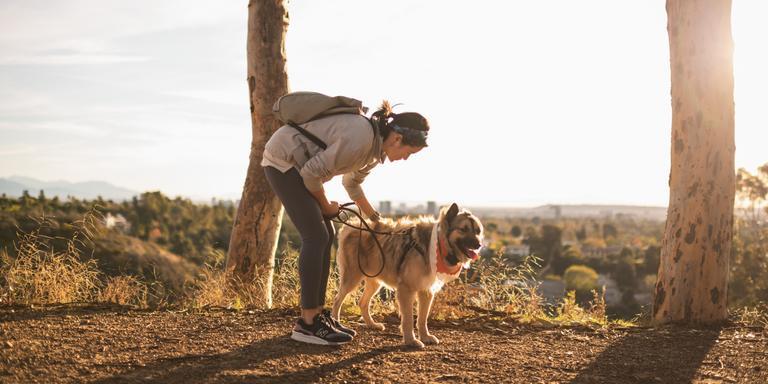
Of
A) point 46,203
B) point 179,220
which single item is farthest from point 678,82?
point 179,220

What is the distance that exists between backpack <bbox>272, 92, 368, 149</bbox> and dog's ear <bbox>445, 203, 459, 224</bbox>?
45.6 inches

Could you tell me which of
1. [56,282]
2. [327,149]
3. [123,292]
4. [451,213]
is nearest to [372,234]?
[451,213]

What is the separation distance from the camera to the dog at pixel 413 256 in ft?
19.1

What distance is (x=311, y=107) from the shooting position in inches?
212

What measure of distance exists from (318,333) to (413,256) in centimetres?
108

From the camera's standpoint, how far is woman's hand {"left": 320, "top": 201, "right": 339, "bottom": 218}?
5.57 m

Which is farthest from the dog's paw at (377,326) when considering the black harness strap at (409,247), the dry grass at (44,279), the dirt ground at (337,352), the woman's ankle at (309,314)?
the dry grass at (44,279)

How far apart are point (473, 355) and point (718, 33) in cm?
461

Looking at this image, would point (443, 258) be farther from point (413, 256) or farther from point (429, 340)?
point (429, 340)

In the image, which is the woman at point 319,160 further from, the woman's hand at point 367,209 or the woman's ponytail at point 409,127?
the woman's hand at point 367,209

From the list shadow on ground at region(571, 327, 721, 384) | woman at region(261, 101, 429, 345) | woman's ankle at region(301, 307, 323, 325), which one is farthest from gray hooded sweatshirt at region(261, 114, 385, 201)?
shadow on ground at region(571, 327, 721, 384)

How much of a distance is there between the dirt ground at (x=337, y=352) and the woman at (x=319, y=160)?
2.01ft

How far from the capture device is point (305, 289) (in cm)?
558

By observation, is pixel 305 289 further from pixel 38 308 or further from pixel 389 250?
pixel 38 308
